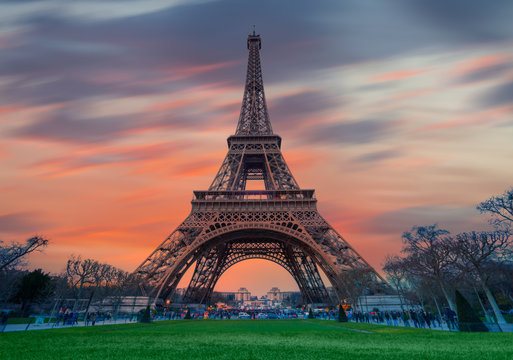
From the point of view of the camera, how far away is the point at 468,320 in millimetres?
18406

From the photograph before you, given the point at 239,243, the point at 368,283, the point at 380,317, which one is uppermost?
the point at 239,243

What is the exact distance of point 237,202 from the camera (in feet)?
145

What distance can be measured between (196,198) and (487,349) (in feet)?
129

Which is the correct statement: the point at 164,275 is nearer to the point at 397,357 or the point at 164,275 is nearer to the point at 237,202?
the point at 237,202

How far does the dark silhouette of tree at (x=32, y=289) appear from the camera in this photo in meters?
51.1

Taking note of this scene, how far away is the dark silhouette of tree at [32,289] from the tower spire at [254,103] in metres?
44.7

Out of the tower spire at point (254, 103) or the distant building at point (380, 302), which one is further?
the tower spire at point (254, 103)

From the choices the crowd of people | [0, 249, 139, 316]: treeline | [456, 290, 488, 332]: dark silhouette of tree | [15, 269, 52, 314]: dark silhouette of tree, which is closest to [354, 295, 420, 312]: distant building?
the crowd of people

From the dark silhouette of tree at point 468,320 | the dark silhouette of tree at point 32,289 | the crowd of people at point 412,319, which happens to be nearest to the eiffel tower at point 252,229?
the crowd of people at point 412,319

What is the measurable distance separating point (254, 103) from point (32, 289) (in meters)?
53.2

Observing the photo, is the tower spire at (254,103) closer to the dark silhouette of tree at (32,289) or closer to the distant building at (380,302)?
the distant building at (380,302)

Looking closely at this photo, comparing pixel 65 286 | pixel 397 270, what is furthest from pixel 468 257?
pixel 65 286

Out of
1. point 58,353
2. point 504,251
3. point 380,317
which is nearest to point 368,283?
point 380,317

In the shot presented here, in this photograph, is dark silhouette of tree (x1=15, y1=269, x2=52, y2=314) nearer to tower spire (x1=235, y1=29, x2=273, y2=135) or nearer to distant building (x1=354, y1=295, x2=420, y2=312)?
tower spire (x1=235, y1=29, x2=273, y2=135)
